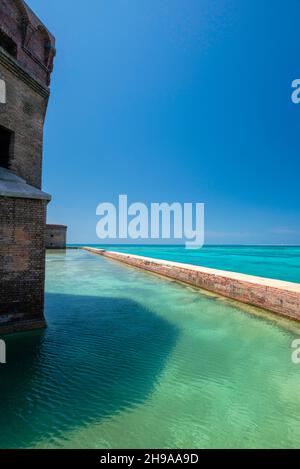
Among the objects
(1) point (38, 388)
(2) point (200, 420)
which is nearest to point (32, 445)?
(1) point (38, 388)

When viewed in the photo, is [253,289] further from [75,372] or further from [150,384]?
[75,372]

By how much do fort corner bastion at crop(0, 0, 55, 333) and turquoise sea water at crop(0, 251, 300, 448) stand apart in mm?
810

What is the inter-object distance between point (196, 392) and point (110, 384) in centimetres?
113

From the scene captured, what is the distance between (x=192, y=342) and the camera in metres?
5.05

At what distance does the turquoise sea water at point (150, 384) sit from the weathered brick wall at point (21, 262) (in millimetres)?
389

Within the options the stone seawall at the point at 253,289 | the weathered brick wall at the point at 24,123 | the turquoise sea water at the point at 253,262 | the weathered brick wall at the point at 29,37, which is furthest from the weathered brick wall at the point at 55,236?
the weathered brick wall at the point at 24,123

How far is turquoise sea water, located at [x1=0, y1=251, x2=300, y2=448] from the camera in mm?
2485

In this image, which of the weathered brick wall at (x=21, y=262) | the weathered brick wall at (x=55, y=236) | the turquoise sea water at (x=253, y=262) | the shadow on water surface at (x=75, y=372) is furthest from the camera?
the weathered brick wall at (x=55, y=236)

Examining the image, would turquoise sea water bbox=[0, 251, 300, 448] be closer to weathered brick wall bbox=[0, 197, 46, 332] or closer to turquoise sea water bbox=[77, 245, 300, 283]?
weathered brick wall bbox=[0, 197, 46, 332]

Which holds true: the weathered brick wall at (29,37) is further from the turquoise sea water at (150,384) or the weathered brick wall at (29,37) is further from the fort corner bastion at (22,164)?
the turquoise sea water at (150,384)

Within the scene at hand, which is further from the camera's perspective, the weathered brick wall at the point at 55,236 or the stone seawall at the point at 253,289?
the weathered brick wall at the point at 55,236

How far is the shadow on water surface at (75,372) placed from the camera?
8.66ft

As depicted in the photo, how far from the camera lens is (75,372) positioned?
12.1 ft

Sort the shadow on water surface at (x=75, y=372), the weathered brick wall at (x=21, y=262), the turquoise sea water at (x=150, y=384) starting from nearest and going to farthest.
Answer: the turquoise sea water at (x=150, y=384) → the shadow on water surface at (x=75, y=372) → the weathered brick wall at (x=21, y=262)
